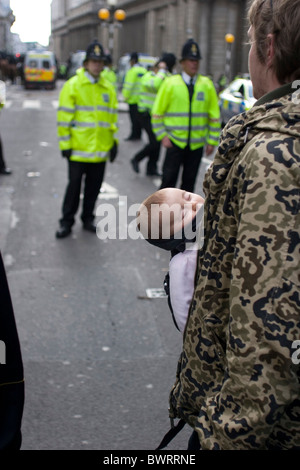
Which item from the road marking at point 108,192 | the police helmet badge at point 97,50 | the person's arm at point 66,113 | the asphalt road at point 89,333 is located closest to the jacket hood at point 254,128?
the asphalt road at point 89,333

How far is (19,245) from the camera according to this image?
689 cm

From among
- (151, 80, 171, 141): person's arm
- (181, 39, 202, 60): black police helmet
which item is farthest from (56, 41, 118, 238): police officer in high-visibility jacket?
(181, 39, 202, 60): black police helmet

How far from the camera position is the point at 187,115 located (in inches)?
279

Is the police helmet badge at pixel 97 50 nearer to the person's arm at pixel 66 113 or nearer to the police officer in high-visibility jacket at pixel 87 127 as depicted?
the police officer in high-visibility jacket at pixel 87 127

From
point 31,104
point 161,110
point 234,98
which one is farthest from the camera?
point 31,104

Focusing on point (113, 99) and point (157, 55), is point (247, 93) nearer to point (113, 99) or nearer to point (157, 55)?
point (113, 99)

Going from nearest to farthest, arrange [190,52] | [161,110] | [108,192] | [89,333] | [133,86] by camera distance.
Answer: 1. [89,333]
2. [190,52]
3. [161,110]
4. [108,192]
5. [133,86]

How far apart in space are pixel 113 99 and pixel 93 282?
2.42 metres

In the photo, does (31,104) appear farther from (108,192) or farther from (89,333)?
(89,333)

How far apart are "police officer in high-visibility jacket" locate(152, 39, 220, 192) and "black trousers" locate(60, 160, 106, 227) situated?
2.79 ft

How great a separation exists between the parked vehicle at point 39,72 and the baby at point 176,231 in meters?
41.6

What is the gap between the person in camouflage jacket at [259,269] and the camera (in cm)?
138

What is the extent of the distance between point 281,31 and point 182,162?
6.06m

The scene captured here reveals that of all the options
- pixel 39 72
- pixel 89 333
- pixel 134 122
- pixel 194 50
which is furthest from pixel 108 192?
pixel 39 72
